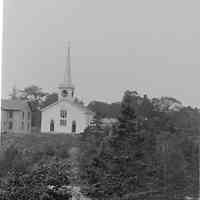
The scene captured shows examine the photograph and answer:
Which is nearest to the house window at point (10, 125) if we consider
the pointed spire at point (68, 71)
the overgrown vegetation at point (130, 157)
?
the overgrown vegetation at point (130, 157)

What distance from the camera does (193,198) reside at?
2646mm

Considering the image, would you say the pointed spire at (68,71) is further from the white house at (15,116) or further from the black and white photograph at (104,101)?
the white house at (15,116)

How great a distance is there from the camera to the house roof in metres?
2.95

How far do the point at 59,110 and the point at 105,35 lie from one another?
1.84ft

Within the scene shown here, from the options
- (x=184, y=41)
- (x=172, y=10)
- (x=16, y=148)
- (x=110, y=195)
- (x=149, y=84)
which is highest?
(x=172, y=10)

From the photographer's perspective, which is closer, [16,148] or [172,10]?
[172,10]

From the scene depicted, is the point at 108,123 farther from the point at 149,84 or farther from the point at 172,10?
the point at 172,10

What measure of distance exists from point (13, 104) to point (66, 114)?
402 millimetres

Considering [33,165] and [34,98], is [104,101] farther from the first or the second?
[33,165]

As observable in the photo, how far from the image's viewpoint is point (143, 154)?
2.74 m

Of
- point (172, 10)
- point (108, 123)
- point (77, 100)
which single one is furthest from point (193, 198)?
point (172, 10)

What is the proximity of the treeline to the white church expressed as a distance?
79mm

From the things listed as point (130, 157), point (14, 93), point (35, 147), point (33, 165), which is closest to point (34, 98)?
point (14, 93)

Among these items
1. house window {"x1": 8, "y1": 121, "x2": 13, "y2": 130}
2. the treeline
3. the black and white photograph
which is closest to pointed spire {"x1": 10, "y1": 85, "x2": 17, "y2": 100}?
the black and white photograph
